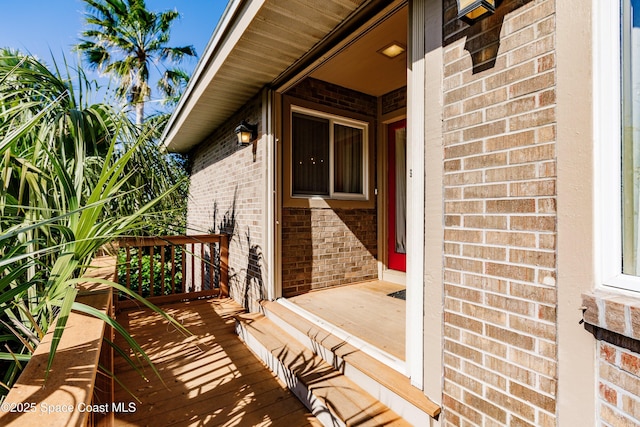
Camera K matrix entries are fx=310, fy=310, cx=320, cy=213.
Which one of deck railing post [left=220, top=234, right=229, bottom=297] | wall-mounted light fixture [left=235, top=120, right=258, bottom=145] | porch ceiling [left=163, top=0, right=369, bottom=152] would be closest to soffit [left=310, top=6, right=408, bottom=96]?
porch ceiling [left=163, top=0, right=369, bottom=152]

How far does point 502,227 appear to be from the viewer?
143 cm

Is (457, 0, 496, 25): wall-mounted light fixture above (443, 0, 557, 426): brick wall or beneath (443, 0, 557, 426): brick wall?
above

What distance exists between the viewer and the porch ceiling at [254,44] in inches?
90.0

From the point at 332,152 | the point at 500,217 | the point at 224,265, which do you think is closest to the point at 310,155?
the point at 332,152

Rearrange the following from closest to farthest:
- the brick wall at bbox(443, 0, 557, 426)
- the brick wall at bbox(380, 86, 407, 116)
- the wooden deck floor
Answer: the brick wall at bbox(443, 0, 557, 426) < the wooden deck floor < the brick wall at bbox(380, 86, 407, 116)

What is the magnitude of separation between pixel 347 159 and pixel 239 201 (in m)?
1.65

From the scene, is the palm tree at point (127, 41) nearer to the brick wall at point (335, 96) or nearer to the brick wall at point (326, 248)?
the brick wall at point (335, 96)

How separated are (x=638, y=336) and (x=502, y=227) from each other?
0.58 meters

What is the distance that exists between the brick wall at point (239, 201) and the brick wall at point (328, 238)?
0.39 meters

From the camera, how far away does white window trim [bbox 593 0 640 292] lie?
3.66ft

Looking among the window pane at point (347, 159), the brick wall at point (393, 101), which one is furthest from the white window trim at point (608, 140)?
the window pane at point (347, 159)

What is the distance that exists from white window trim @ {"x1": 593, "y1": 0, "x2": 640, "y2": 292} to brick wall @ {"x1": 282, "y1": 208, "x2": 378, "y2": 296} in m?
2.99

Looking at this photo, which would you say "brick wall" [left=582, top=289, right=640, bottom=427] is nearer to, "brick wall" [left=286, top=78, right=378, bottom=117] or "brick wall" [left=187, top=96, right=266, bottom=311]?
"brick wall" [left=187, top=96, right=266, bottom=311]

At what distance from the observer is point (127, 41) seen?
11.2 metres
